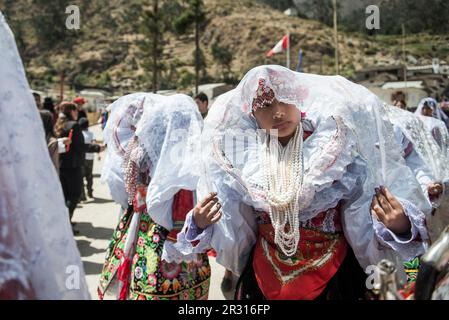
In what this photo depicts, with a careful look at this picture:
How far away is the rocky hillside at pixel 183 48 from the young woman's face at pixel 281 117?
5155cm

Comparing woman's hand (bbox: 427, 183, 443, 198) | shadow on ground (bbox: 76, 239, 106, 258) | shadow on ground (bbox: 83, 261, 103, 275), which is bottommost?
shadow on ground (bbox: 76, 239, 106, 258)

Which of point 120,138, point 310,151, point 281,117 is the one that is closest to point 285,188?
point 310,151

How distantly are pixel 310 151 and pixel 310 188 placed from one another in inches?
7.3

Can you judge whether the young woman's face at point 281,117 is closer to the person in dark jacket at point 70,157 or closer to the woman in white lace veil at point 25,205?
the woman in white lace veil at point 25,205

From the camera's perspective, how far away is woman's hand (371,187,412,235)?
5.57ft

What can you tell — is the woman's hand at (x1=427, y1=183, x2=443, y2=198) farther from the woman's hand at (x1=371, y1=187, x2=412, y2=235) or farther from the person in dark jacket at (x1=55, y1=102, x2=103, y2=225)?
the person in dark jacket at (x1=55, y1=102, x2=103, y2=225)

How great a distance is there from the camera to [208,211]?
189 cm

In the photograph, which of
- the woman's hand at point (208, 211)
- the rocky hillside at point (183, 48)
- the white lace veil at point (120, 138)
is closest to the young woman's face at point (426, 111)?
the white lace veil at point (120, 138)

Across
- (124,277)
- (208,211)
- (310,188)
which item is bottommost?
(124,277)

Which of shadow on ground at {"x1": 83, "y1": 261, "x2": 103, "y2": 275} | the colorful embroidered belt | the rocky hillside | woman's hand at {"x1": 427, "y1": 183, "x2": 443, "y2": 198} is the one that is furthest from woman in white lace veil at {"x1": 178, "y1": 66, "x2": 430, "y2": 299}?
the rocky hillside

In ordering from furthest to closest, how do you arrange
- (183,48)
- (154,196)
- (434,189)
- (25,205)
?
1. (183,48)
2. (434,189)
3. (154,196)
4. (25,205)

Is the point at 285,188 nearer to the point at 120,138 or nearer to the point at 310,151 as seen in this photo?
the point at 310,151

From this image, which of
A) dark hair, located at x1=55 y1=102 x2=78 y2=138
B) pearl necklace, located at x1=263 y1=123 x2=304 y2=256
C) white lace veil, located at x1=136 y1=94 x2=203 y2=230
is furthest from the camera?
dark hair, located at x1=55 y1=102 x2=78 y2=138
